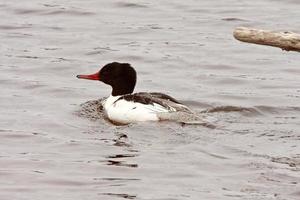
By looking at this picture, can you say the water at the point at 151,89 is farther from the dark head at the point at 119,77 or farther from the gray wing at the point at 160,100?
the dark head at the point at 119,77

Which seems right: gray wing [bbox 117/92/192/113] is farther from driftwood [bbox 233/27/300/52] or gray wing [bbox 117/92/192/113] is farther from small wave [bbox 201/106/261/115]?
driftwood [bbox 233/27/300/52]

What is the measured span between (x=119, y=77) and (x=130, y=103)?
0.83 m

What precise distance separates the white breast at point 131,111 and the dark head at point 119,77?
495mm

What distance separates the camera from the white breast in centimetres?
1446

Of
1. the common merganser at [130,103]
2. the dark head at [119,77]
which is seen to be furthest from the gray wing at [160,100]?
the dark head at [119,77]

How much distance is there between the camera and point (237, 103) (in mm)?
15703

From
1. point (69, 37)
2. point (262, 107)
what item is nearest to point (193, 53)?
point (69, 37)

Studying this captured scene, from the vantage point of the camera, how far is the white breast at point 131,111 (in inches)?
569

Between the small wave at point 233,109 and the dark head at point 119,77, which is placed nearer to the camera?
the small wave at point 233,109

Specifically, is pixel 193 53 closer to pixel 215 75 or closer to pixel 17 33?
pixel 215 75

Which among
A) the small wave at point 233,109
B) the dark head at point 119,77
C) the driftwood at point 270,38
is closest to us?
the driftwood at point 270,38

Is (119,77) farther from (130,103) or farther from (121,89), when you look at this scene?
(130,103)

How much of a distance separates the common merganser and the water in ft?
0.78

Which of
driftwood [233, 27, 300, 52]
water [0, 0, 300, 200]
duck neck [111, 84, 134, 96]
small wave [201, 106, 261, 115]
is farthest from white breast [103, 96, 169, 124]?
driftwood [233, 27, 300, 52]
